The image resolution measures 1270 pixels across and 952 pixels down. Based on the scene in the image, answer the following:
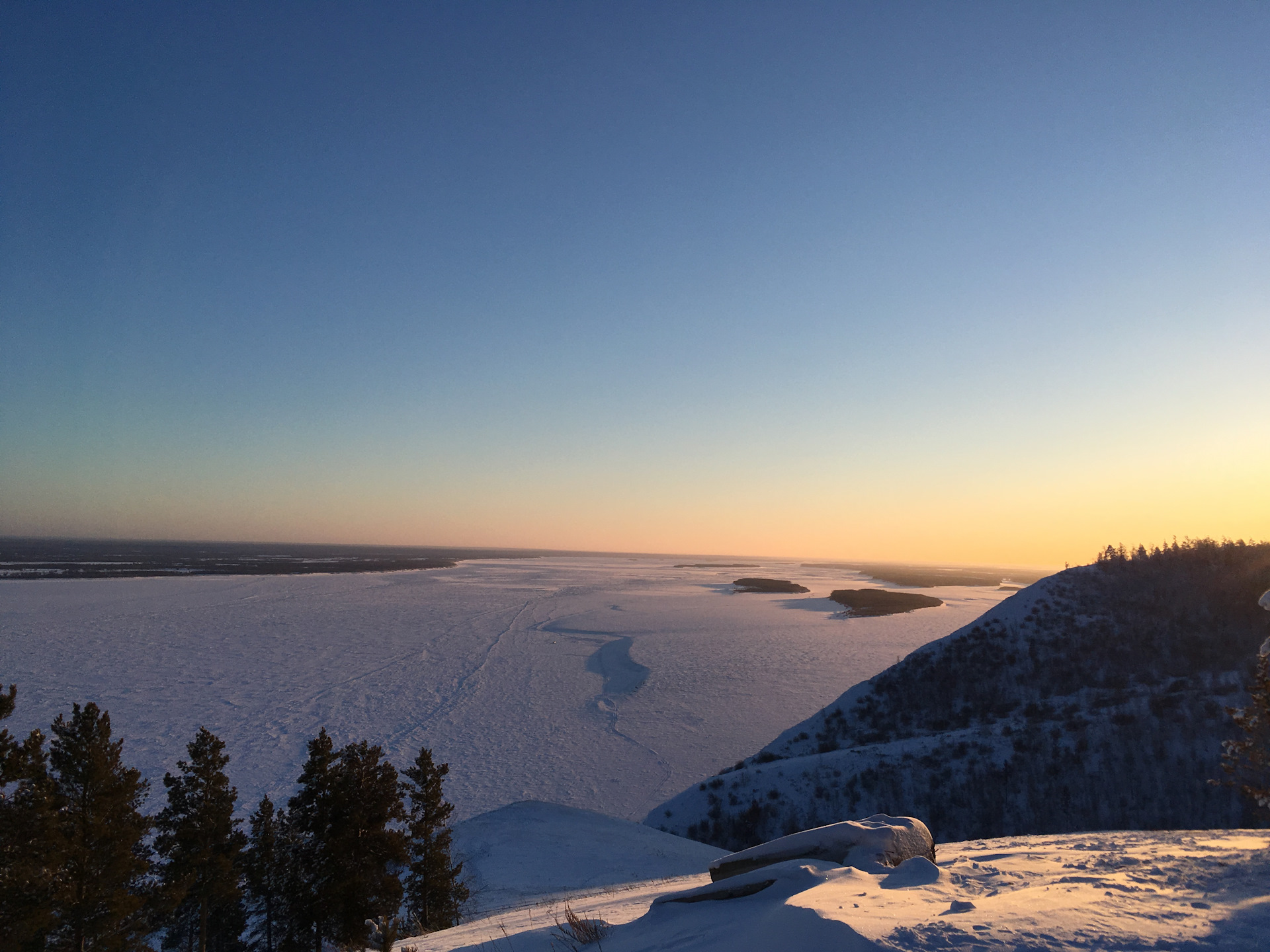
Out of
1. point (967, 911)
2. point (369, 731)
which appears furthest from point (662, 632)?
point (967, 911)

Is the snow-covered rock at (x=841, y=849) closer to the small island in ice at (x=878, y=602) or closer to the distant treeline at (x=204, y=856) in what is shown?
the distant treeline at (x=204, y=856)

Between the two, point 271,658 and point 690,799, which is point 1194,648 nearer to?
point 690,799

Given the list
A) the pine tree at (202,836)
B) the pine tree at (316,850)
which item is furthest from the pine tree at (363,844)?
the pine tree at (202,836)

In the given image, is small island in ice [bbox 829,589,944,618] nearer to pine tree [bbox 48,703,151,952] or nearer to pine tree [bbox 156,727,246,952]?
pine tree [bbox 156,727,246,952]

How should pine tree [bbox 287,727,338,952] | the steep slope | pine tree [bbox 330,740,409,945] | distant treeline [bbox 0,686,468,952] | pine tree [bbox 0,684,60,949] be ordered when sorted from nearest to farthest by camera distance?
1. pine tree [bbox 0,684,60,949]
2. distant treeline [bbox 0,686,468,952]
3. pine tree [bbox 330,740,409,945]
4. pine tree [bbox 287,727,338,952]
5. the steep slope

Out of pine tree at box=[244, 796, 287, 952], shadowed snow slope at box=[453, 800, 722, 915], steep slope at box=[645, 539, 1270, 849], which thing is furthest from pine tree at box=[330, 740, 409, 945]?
steep slope at box=[645, 539, 1270, 849]
